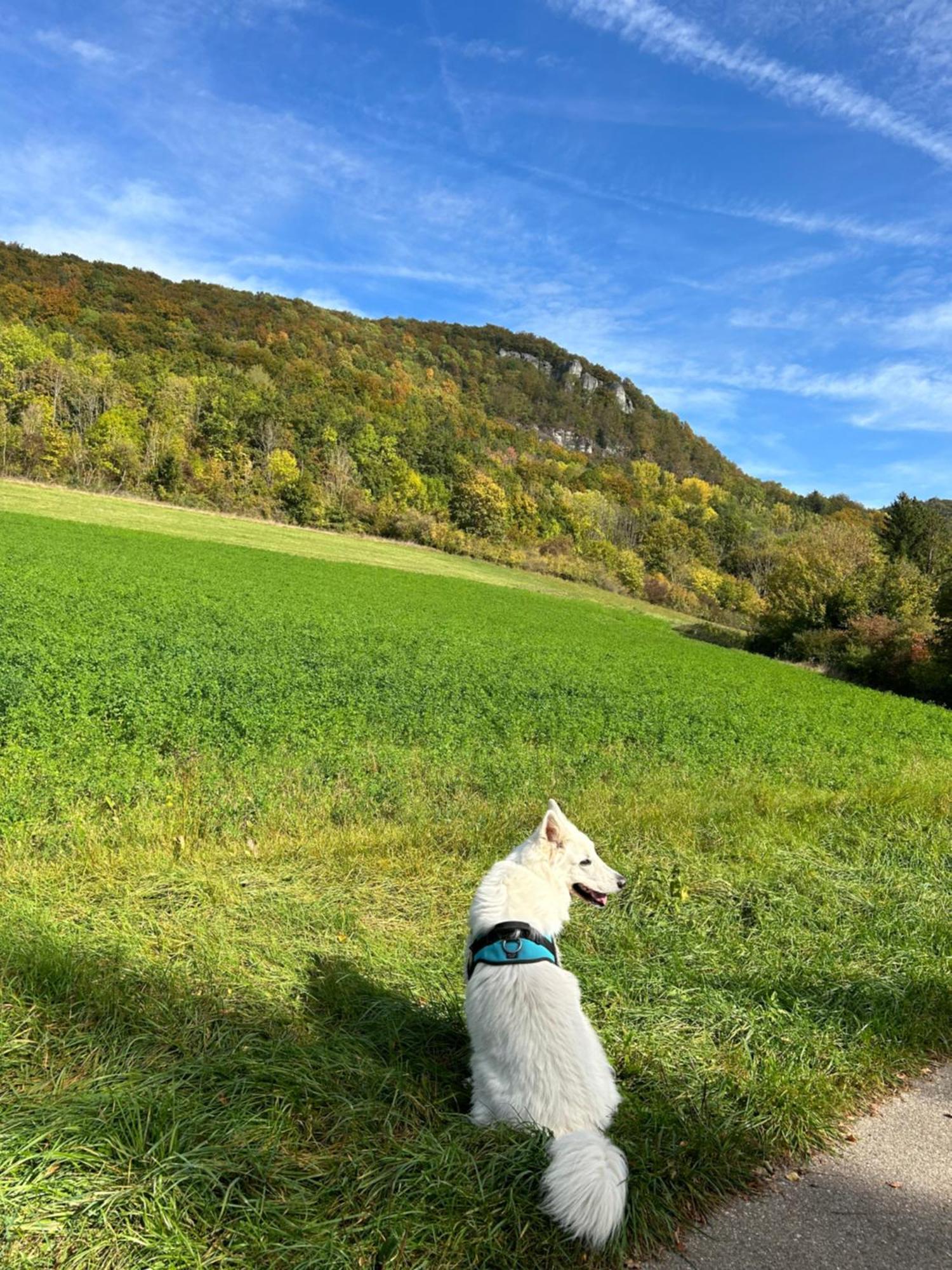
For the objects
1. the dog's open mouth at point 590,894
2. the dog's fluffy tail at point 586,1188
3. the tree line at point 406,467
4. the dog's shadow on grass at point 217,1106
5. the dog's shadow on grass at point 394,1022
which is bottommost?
the dog's shadow on grass at point 394,1022

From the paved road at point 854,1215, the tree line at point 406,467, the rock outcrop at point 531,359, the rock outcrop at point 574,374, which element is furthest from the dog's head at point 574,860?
the rock outcrop at point 574,374

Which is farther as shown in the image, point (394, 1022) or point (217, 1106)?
point (394, 1022)

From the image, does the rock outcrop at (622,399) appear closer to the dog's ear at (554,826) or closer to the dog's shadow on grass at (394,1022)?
the dog's ear at (554,826)

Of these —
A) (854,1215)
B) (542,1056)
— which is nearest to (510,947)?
(542,1056)

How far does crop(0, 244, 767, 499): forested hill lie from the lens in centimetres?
8431

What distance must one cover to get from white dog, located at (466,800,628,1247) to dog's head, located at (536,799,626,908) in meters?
0.30

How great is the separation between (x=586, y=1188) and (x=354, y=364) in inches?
4663

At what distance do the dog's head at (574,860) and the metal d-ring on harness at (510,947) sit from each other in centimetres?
60

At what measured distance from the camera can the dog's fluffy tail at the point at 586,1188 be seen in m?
2.24

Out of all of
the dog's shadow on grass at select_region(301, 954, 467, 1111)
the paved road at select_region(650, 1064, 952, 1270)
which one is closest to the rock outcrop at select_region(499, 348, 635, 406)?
the dog's shadow on grass at select_region(301, 954, 467, 1111)

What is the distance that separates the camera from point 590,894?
4062 millimetres

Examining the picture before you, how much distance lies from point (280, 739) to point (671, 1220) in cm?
720

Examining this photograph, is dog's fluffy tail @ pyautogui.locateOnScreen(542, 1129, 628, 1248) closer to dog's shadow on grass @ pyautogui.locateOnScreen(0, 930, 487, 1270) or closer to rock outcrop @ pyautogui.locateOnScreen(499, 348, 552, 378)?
dog's shadow on grass @ pyautogui.locateOnScreen(0, 930, 487, 1270)

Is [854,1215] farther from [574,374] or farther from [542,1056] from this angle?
[574,374]
